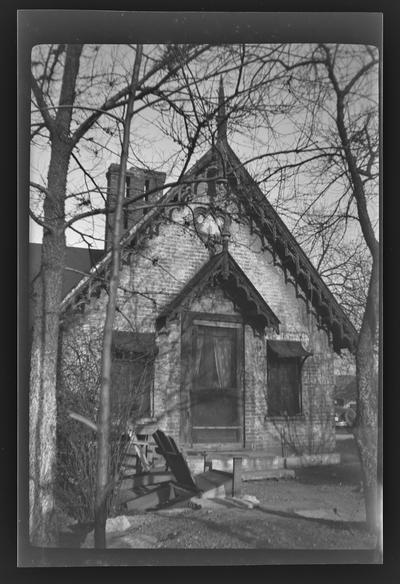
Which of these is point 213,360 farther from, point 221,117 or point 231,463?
point 221,117

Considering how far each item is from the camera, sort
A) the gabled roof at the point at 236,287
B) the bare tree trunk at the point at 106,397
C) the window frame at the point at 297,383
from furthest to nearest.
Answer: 1. the gabled roof at the point at 236,287
2. the window frame at the point at 297,383
3. the bare tree trunk at the point at 106,397

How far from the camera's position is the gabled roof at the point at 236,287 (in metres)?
7.74

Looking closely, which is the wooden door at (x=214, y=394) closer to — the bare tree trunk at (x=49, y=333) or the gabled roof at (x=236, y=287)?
the gabled roof at (x=236, y=287)

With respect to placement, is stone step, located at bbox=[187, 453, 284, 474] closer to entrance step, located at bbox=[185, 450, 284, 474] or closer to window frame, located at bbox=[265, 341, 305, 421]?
entrance step, located at bbox=[185, 450, 284, 474]

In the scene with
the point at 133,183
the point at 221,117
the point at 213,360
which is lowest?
→ the point at 213,360

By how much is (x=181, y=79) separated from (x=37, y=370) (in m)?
3.27

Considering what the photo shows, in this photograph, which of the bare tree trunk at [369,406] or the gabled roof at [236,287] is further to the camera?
the gabled roof at [236,287]

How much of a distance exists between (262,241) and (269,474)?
3312 millimetres

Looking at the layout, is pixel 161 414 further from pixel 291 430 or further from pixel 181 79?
pixel 181 79

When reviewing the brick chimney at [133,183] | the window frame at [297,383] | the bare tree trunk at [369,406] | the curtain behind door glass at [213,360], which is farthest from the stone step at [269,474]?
the brick chimney at [133,183]

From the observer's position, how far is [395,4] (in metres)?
4.94

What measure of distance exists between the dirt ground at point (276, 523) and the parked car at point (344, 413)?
0.92 ft

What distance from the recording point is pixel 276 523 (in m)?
5.36

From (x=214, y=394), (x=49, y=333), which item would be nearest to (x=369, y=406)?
(x=214, y=394)
